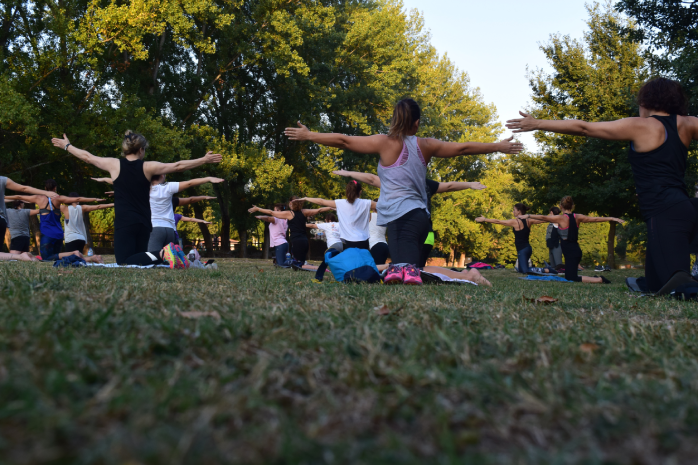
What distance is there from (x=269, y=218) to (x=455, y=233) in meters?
28.1

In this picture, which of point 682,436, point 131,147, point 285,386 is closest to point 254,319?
point 285,386

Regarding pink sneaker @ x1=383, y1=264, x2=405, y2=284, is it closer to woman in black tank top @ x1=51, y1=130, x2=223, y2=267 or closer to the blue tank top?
woman in black tank top @ x1=51, y1=130, x2=223, y2=267

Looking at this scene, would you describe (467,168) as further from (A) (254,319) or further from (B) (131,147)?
(A) (254,319)

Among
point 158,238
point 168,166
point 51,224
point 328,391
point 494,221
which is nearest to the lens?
point 328,391

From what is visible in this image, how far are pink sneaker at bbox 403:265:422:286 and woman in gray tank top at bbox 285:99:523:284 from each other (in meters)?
0.01

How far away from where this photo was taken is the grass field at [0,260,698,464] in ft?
3.60

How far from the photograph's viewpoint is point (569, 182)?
2480 cm

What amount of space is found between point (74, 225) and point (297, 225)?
6.00m

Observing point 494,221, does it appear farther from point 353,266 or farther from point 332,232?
point 353,266

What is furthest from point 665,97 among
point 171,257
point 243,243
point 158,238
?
point 243,243

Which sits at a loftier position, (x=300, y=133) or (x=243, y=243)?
(x=300, y=133)

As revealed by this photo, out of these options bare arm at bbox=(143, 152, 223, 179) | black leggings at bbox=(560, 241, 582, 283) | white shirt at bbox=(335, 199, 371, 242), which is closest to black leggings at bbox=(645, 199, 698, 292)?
bare arm at bbox=(143, 152, 223, 179)

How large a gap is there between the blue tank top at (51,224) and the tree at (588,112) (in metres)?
20.0

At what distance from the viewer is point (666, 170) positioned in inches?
211
